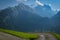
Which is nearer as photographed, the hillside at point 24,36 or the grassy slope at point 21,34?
the hillside at point 24,36

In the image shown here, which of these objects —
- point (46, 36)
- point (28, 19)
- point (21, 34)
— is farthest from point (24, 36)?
point (46, 36)

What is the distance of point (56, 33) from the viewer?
866 cm

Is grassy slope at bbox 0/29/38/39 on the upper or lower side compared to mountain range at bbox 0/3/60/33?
lower

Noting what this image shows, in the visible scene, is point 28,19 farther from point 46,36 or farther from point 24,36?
point 46,36

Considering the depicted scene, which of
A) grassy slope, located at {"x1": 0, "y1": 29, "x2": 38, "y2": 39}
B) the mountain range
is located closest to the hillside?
grassy slope, located at {"x1": 0, "y1": 29, "x2": 38, "y2": 39}

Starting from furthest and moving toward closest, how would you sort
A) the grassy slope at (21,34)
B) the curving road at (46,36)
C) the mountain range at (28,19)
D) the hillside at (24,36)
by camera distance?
the curving road at (46,36), the mountain range at (28,19), the grassy slope at (21,34), the hillside at (24,36)

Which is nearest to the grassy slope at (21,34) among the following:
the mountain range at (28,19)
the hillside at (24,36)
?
the hillside at (24,36)

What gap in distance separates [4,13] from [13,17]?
0.44 meters

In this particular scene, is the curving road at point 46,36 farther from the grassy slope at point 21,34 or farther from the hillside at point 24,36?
the grassy slope at point 21,34

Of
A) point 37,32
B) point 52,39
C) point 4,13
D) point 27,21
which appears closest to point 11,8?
point 4,13

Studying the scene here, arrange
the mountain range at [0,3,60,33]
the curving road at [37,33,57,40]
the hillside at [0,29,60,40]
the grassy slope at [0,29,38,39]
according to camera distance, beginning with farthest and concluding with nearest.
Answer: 1. the curving road at [37,33,57,40]
2. the mountain range at [0,3,60,33]
3. the grassy slope at [0,29,38,39]
4. the hillside at [0,29,60,40]

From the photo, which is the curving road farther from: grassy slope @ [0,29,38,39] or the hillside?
grassy slope @ [0,29,38,39]

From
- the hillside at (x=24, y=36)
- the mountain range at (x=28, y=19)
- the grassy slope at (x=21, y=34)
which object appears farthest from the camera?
the mountain range at (x=28, y=19)

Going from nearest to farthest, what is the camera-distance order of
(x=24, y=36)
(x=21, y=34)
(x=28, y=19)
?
(x=24, y=36) → (x=21, y=34) → (x=28, y=19)
